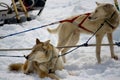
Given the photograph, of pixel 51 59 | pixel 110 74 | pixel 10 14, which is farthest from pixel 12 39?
pixel 110 74

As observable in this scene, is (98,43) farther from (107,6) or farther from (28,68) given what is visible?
(28,68)

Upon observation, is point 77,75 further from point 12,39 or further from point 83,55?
point 12,39

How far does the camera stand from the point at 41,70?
454 cm

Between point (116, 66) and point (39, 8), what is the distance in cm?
508

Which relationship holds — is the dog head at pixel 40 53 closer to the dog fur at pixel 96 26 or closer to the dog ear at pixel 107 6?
the dog fur at pixel 96 26

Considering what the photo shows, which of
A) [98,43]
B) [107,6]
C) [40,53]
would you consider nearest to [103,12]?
[107,6]

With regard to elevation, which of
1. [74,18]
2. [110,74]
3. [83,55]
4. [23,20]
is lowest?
[23,20]

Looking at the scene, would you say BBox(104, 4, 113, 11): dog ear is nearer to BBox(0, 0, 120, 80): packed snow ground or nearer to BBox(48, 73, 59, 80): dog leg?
BBox(0, 0, 120, 80): packed snow ground

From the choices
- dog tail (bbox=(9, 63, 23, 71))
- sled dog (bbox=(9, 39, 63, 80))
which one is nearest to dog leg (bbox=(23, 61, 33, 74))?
sled dog (bbox=(9, 39, 63, 80))

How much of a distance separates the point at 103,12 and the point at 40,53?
44.9 inches

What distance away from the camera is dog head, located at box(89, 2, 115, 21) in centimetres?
466

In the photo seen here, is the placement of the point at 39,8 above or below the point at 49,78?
below

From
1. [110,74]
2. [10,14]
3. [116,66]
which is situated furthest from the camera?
[10,14]

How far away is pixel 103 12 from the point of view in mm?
4676
